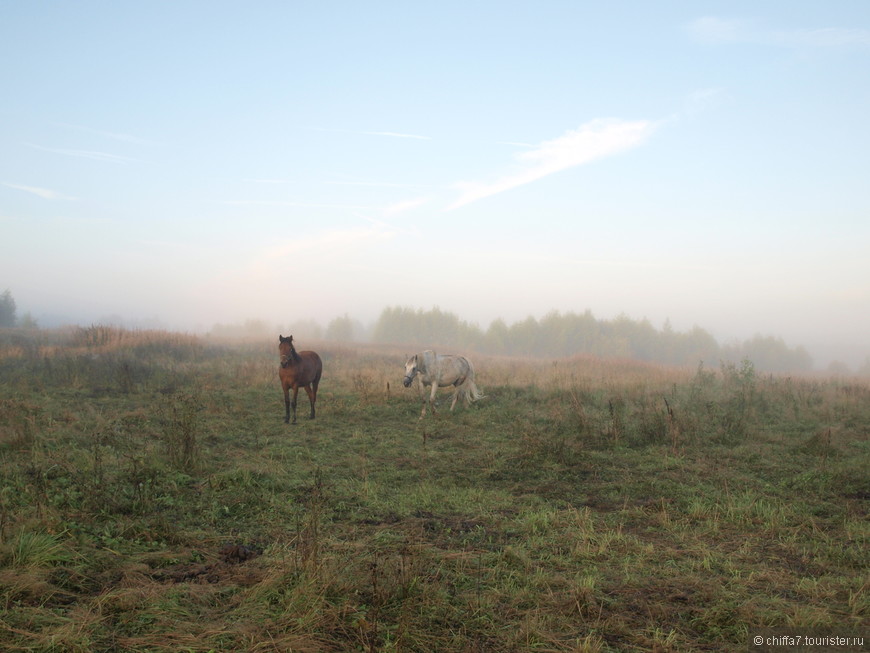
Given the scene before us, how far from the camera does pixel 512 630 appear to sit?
3457mm

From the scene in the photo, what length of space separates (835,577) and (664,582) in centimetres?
143

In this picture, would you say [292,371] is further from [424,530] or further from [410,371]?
[424,530]

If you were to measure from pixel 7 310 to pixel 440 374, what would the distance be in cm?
4728

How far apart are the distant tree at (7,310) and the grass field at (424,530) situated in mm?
41046

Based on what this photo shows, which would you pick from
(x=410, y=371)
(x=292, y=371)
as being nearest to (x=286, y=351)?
(x=292, y=371)

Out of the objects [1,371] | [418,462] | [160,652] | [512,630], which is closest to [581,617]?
[512,630]

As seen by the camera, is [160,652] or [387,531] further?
[387,531]

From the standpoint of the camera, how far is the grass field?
3434 millimetres

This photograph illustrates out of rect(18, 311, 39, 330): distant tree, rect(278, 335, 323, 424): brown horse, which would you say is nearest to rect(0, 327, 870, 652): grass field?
rect(278, 335, 323, 424): brown horse

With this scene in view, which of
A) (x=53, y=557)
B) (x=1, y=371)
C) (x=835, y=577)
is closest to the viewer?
(x=53, y=557)

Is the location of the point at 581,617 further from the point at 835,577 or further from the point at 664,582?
the point at 835,577

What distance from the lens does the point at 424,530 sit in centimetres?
546

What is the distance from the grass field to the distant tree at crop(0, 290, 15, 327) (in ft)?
135

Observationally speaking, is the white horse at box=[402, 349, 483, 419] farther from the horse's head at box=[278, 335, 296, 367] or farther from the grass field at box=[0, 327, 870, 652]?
the horse's head at box=[278, 335, 296, 367]
